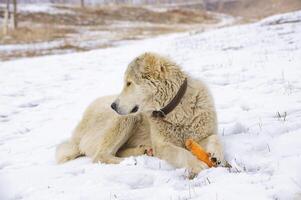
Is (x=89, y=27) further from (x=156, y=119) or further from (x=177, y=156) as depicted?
(x=177, y=156)

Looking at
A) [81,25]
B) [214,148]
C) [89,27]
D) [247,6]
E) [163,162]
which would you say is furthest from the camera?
[247,6]

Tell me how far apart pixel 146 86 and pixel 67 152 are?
130 cm

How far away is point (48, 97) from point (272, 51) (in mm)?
5963

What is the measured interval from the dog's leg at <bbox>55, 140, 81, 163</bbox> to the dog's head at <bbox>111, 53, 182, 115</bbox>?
0.87 m

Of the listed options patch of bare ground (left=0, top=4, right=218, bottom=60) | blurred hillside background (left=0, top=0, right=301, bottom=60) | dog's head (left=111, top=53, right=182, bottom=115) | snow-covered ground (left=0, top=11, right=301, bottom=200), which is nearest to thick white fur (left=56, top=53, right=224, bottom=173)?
dog's head (left=111, top=53, right=182, bottom=115)

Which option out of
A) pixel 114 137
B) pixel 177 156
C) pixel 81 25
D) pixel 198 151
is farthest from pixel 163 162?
pixel 81 25

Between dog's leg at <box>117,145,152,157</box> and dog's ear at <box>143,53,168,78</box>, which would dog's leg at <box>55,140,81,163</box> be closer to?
dog's leg at <box>117,145,152,157</box>

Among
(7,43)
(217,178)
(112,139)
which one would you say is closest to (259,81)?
(112,139)

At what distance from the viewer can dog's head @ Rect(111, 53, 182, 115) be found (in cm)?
489

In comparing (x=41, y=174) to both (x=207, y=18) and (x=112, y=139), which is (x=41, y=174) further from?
(x=207, y=18)

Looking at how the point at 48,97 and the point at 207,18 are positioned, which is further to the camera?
the point at 207,18

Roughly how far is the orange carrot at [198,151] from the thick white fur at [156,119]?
81 millimetres

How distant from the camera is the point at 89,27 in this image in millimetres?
38562

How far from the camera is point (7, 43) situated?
2355 centimetres
